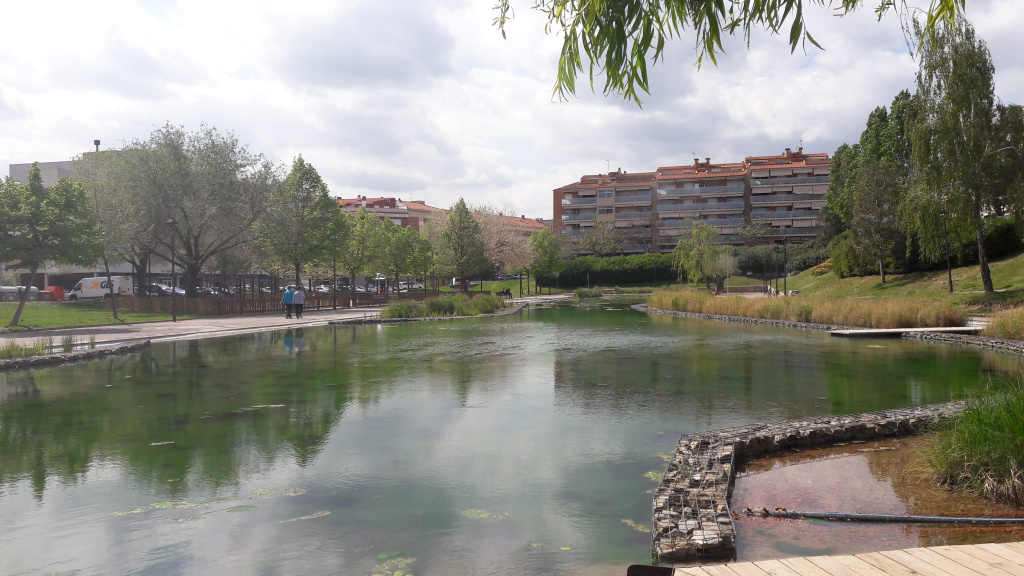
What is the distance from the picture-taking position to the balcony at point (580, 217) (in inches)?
3885

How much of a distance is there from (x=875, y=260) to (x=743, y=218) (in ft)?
163

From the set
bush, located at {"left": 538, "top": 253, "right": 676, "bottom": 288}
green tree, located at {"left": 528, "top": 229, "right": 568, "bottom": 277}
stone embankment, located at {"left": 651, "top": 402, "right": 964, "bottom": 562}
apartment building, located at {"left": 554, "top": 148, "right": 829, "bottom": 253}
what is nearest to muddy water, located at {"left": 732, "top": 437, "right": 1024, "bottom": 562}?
stone embankment, located at {"left": 651, "top": 402, "right": 964, "bottom": 562}

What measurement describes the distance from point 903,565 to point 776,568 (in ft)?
2.37

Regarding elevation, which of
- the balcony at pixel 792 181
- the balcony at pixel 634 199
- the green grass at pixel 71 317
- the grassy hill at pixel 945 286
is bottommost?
the green grass at pixel 71 317

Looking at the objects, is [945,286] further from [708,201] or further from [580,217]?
[580,217]

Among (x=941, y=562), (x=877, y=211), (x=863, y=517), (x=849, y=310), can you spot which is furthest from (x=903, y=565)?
(x=877, y=211)

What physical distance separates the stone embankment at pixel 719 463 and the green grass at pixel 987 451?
139cm

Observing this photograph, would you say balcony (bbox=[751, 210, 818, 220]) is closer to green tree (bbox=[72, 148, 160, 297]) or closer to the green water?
green tree (bbox=[72, 148, 160, 297])

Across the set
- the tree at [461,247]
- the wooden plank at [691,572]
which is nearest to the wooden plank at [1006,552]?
the wooden plank at [691,572]

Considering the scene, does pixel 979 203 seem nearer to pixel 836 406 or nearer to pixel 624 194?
pixel 836 406

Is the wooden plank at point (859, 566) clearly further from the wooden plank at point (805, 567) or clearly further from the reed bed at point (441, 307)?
the reed bed at point (441, 307)

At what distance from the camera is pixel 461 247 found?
53.5 metres

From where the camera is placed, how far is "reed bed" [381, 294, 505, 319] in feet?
107

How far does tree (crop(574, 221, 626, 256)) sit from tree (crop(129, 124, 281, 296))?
49.8 meters
